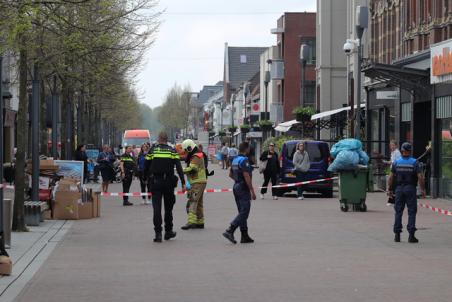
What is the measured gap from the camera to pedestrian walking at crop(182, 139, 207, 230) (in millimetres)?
19734

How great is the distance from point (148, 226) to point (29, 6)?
669cm

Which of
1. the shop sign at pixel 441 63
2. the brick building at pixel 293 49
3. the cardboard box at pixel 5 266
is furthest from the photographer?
the brick building at pixel 293 49

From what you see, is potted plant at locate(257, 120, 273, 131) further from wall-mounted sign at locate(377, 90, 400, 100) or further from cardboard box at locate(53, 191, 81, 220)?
cardboard box at locate(53, 191, 81, 220)

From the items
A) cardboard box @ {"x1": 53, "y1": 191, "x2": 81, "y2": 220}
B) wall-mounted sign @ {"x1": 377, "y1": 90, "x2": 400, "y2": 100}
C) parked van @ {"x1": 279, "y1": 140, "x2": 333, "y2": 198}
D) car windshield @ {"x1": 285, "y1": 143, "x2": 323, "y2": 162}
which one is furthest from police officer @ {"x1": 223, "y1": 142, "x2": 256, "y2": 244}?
wall-mounted sign @ {"x1": 377, "y1": 90, "x2": 400, "y2": 100}

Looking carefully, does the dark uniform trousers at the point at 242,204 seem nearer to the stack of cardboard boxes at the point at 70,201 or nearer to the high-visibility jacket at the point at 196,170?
the high-visibility jacket at the point at 196,170

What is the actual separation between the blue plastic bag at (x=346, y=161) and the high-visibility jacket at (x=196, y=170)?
6069 millimetres

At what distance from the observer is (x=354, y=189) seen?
82.3 ft

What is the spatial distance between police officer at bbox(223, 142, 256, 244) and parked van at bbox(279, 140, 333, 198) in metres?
15.0

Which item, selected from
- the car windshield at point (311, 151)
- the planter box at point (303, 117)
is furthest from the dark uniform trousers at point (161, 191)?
the planter box at point (303, 117)

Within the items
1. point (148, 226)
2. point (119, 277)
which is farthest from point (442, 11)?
point (119, 277)

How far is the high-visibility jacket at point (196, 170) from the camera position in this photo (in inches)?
783

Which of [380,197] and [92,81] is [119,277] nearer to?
[380,197]

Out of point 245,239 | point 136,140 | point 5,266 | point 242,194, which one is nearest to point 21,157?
point 242,194

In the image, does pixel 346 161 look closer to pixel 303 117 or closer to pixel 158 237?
pixel 158 237
